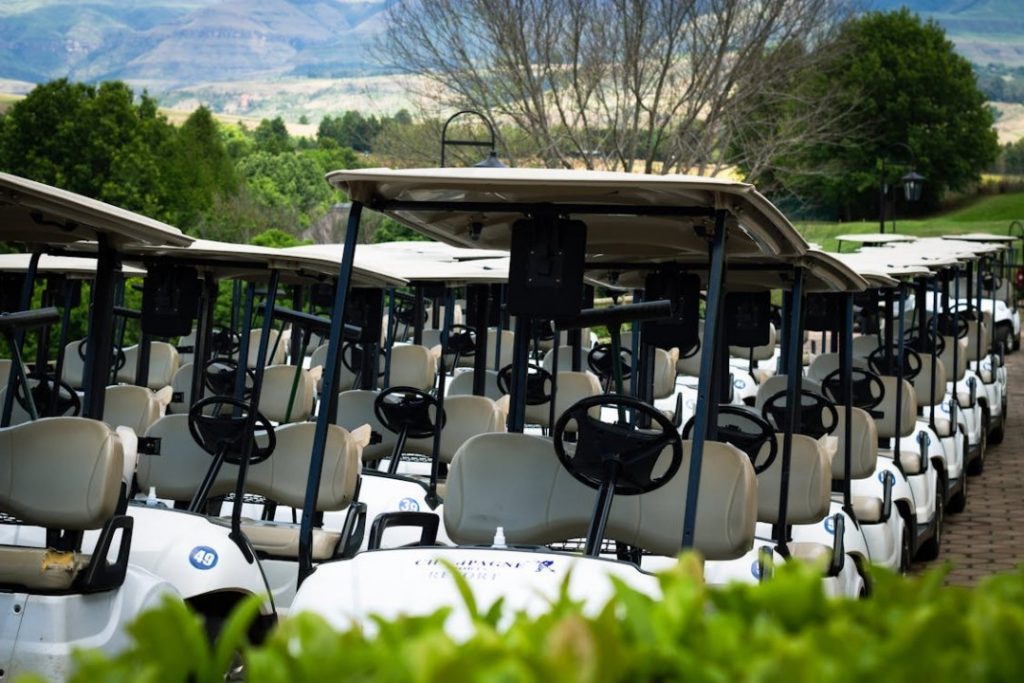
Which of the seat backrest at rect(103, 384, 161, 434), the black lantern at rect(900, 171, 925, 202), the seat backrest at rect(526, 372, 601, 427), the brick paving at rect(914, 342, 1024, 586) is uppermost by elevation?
the black lantern at rect(900, 171, 925, 202)

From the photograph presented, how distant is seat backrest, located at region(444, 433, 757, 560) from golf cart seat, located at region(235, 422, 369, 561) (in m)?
0.93

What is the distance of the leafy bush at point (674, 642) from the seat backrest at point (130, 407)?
7.43 meters

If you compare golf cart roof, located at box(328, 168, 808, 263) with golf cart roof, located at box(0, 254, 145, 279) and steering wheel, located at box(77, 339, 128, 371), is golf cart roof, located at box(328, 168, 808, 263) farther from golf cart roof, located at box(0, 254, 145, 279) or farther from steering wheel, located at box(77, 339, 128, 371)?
steering wheel, located at box(77, 339, 128, 371)

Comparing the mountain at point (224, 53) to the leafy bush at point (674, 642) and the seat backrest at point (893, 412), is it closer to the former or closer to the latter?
the seat backrest at point (893, 412)

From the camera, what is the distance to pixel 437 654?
5.18 feet

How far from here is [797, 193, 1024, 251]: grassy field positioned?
51.1 m

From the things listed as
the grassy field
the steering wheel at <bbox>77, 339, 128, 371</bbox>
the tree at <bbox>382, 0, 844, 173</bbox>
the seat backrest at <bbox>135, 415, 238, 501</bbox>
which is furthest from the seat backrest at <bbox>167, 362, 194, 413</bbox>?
the grassy field

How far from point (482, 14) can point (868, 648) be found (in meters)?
28.0

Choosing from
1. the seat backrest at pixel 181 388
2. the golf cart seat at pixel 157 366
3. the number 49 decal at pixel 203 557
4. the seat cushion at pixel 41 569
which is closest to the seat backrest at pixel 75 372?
the golf cart seat at pixel 157 366

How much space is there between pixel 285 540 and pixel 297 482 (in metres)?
0.78

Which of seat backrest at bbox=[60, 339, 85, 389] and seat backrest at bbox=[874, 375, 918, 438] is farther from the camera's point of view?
seat backrest at bbox=[60, 339, 85, 389]

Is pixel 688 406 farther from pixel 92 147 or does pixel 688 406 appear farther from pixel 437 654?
pixel 92 147

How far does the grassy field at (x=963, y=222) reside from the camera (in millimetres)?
51069

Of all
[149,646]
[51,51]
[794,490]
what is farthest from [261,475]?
[51,51]
